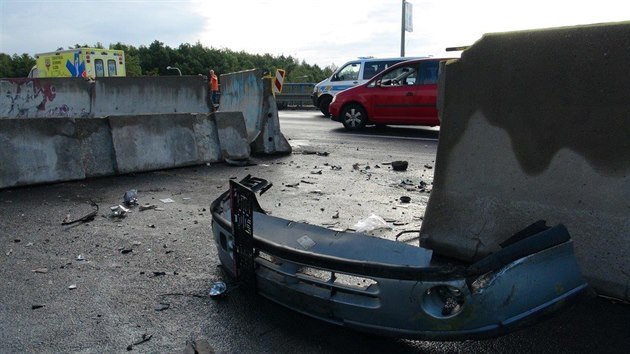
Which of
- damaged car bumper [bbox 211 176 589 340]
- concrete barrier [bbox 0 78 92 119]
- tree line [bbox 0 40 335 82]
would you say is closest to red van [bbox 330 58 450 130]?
concrete barrier [bbox 0 78 92 119]

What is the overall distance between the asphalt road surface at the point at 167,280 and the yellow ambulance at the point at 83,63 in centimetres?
1643

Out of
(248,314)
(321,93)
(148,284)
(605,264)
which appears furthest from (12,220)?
(321,93)

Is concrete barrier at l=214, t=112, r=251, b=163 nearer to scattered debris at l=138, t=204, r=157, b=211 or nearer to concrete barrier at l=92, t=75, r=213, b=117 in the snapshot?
scattered debris at l=138, t=204, r=157, b=211

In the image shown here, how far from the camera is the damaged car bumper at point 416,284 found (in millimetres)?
2061

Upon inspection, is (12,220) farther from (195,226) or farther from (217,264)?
(217,264)

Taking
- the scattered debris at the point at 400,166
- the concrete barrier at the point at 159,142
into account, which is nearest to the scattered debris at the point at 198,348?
the concrete barrier at the point at 159,142

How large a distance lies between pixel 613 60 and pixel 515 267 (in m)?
1.46

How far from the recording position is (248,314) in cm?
288

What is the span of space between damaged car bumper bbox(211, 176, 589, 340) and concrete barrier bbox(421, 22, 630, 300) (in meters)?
0.71

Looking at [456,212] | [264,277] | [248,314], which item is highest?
[456,212]

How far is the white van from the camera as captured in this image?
16830 mm

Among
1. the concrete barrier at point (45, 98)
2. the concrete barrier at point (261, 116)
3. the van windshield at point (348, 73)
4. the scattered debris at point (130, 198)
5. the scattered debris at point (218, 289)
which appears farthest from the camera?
the van windshield at point (348, 73)

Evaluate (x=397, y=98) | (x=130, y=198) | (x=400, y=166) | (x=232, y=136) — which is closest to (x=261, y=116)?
(x=232, y=136)

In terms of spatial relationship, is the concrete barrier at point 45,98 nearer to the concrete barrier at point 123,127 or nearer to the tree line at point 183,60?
the concrete barrier at point 123,127
